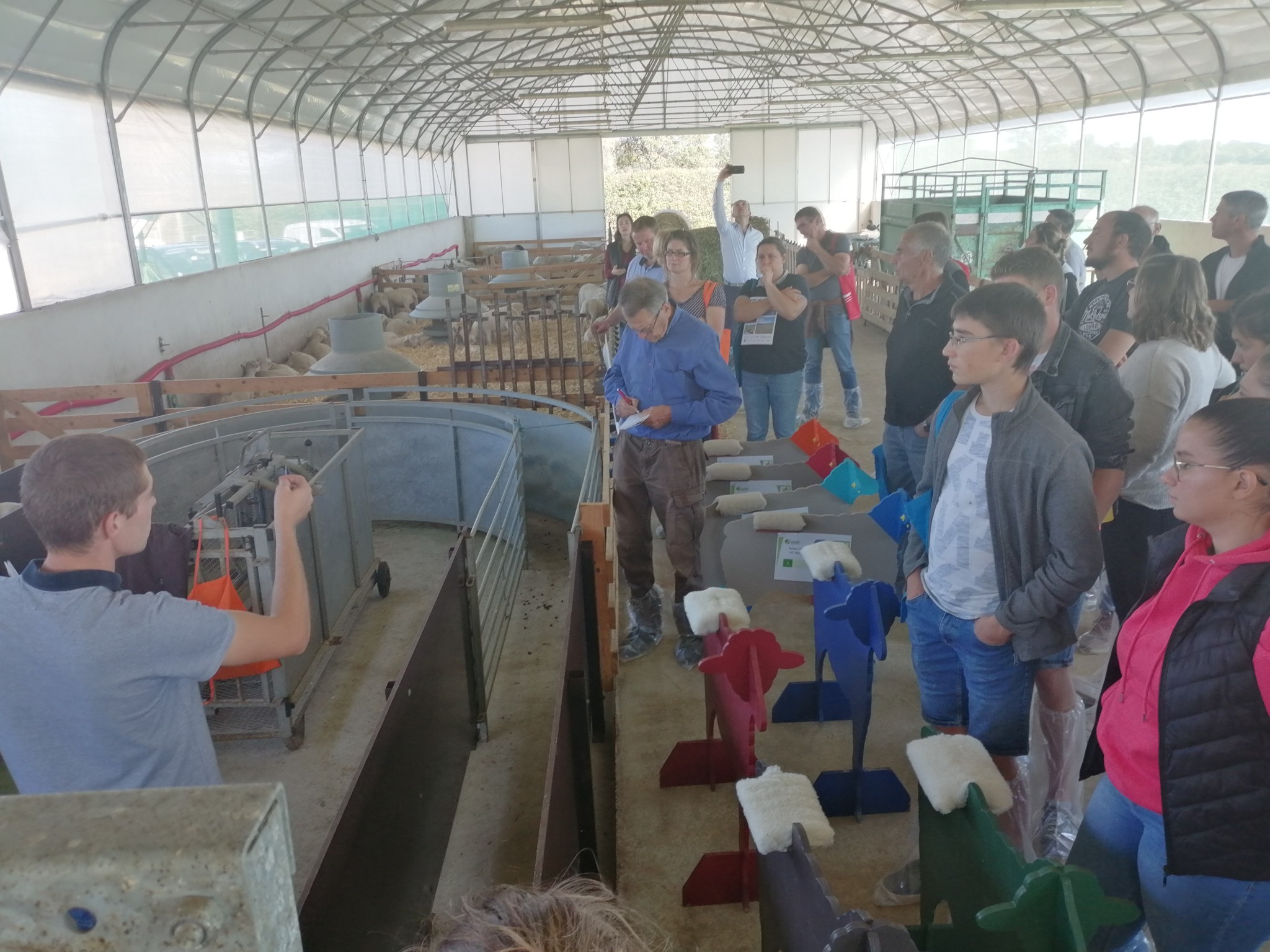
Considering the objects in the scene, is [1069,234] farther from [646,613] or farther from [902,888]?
[902,888]

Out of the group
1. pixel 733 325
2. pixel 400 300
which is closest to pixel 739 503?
pixel 733 325

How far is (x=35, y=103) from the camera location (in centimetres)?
918

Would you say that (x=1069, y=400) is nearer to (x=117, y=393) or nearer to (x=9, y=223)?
(x=117, y=393)

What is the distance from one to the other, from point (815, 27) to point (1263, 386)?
17586mm

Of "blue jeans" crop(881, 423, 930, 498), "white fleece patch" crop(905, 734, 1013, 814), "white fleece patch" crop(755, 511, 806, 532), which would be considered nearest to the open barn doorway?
"blue jeans" crop(881, 423, 930, 498)

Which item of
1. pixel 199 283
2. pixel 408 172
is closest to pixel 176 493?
pixel 199 283

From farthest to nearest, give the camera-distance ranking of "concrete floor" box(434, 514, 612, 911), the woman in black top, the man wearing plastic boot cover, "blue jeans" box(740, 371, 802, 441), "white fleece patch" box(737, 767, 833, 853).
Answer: the woman in black top
"blue jeans" box(740, 371, 802, 441)
the man wearing plastic boot cover
"concrete floor" box(434, 514, 612, 911)
"white fleece patch" box(737, 767, 833, 853)

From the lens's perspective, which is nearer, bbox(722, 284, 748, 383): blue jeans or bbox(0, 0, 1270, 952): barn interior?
bbox(0, 0, 1270, 952): barn interior

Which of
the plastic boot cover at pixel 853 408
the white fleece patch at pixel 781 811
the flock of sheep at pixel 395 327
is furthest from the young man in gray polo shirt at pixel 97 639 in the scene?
the plastic boot cover at pixel 853 408

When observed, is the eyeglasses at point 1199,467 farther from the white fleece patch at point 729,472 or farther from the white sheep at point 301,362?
the white sheep at point 301,362

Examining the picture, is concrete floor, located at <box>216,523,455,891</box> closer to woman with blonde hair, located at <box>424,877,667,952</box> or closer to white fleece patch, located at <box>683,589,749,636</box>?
white fleece patch, located at <box>683,589,749,636</box>

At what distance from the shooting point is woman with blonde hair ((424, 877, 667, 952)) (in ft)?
3.35

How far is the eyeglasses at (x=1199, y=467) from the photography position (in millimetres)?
1817

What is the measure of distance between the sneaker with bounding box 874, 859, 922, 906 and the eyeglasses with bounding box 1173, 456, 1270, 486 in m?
1.66
